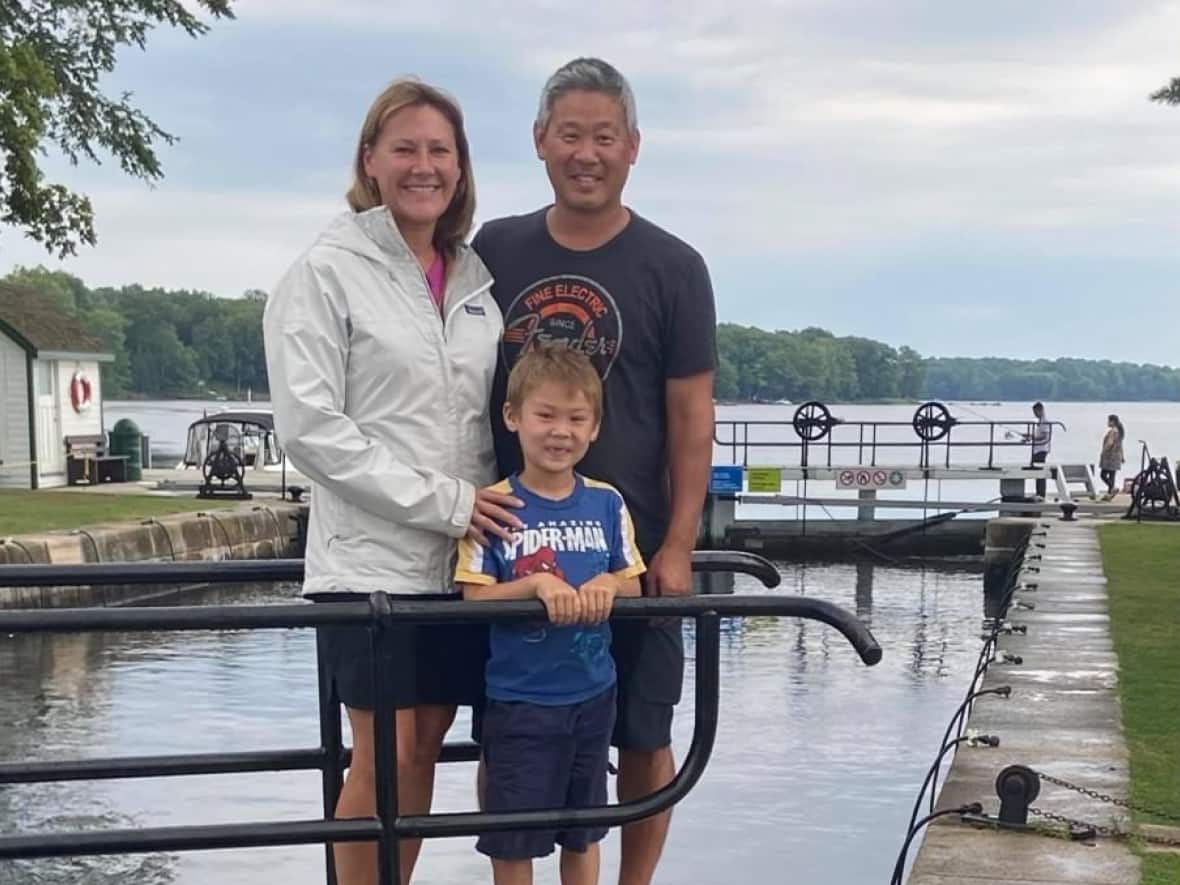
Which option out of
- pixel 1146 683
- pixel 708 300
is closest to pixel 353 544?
pixel 708 300

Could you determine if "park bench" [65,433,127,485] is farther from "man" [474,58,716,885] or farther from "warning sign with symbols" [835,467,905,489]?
"man" [474,58,716,885]

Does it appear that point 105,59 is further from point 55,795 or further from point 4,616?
point 4,616

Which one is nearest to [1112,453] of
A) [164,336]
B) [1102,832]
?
[1102,832]

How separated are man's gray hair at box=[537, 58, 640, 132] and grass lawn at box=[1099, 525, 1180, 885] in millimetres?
3292

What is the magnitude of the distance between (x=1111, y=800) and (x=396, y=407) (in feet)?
13.7

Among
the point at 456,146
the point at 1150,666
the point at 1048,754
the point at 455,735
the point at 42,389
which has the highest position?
the point at 456,146

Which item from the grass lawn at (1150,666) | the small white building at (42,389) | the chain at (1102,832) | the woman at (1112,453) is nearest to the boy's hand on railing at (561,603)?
the grass lawn at (1150,666)

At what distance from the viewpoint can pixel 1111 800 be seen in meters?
5.82

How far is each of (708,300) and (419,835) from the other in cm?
114

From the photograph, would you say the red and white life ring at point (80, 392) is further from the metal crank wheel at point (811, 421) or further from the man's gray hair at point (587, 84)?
the man's gray hair at point (587, 84)

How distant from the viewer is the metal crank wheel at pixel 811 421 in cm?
2992

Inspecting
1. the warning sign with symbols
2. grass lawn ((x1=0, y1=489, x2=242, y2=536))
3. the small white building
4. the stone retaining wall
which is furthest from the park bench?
the warning sign with symbols

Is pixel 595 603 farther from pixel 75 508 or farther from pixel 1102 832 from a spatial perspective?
pixel 75 508

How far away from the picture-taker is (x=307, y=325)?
2.62m
